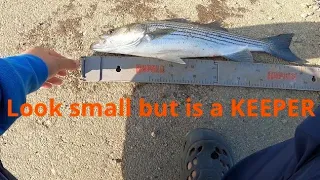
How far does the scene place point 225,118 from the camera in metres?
3.23

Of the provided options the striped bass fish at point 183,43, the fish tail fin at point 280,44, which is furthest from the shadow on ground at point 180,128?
the striped bass fish at point 183,43

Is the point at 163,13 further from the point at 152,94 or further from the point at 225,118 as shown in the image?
the point at 225,118

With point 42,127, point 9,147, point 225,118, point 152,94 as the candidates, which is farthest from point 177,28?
point 9,147

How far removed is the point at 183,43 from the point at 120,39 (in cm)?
54

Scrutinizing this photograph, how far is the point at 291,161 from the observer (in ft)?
6.03

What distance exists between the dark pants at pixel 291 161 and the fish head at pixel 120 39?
1398mm

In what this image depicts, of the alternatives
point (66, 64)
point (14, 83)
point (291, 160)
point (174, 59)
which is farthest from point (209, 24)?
point (14, 83)

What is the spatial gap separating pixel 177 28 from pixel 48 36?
1.19 metres

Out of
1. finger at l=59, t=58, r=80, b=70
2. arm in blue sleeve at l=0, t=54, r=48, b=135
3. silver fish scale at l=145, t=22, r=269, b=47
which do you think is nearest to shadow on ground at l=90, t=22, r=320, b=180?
silver fish scale at l=145, t=22, r=269, b=47

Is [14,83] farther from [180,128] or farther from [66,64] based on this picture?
[180,128]

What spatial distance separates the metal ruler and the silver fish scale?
194mm

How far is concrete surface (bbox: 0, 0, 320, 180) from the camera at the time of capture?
3.09 meters

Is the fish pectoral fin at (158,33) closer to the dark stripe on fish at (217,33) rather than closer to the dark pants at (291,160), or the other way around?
the dark stripe on fish at (217,33)

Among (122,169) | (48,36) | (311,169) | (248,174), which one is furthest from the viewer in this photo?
(48,36)
